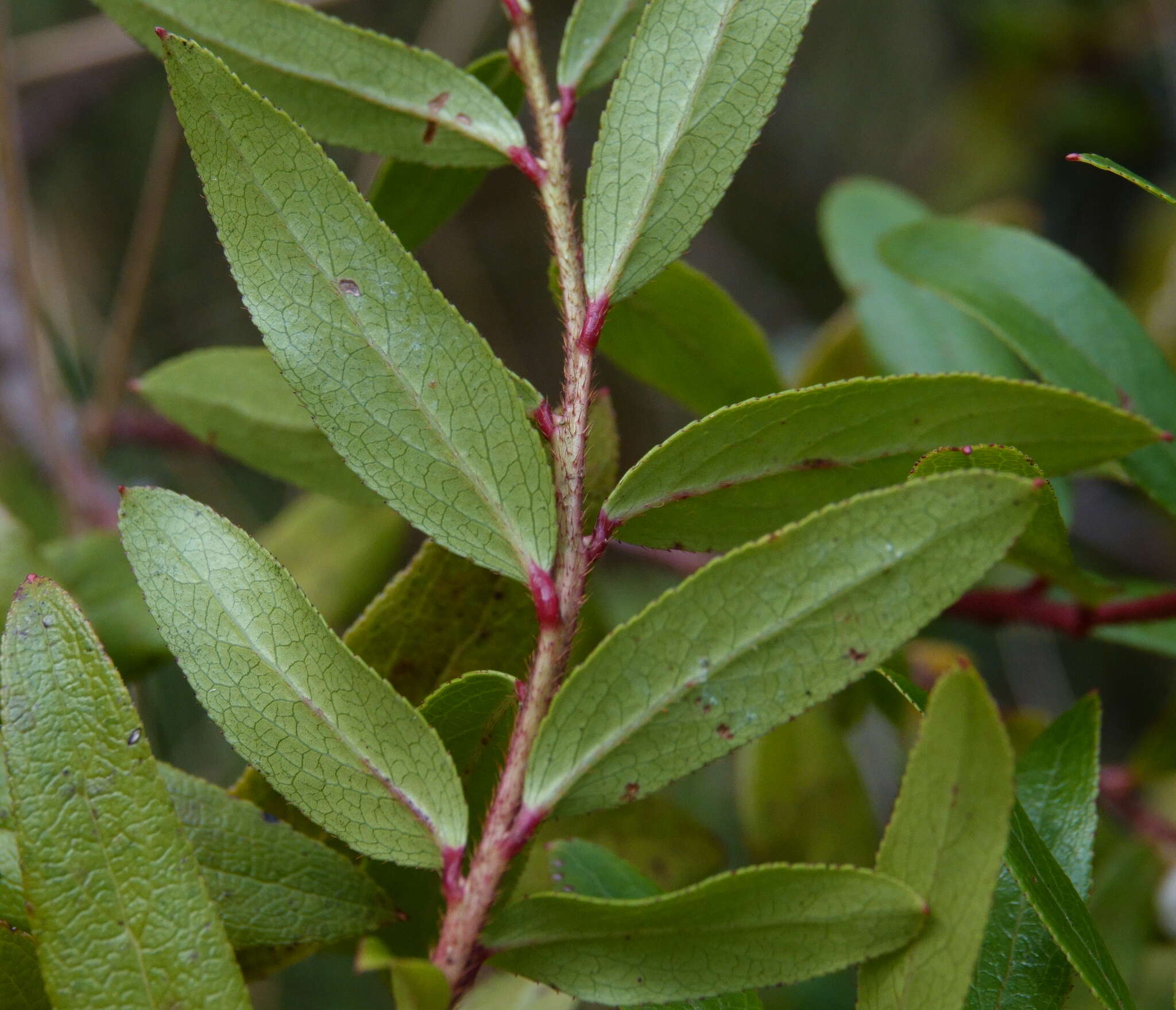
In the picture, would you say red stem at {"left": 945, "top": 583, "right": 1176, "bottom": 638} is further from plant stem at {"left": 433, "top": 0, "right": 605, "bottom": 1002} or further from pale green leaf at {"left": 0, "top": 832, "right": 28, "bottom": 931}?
pale green leaf at {"left": 0, "top": 832, "right": 28, "bottom": 931}

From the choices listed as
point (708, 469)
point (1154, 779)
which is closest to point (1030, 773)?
point (708, 469)

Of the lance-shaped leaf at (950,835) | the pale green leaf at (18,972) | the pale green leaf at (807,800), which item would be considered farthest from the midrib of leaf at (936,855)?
the pale green leaf at (807,800)

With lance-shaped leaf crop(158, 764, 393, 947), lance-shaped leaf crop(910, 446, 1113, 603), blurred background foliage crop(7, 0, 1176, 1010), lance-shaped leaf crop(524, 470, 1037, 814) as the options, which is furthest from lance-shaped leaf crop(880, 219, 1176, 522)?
lance-shaped leaf crop(158, 764, 393, 947)

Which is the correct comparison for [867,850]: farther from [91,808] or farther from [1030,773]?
[91,808]

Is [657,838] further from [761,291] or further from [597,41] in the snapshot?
[761,291]

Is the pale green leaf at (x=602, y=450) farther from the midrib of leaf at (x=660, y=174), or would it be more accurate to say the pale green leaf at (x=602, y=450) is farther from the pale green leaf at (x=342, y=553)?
the pale green leaf at (x=342, y=553)

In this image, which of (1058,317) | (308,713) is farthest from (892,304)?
(308,713)
